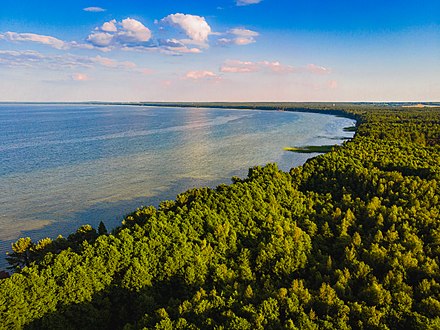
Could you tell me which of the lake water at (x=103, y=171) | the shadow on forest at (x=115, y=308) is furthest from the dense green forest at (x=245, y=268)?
the lake water at (x=103, y=171)

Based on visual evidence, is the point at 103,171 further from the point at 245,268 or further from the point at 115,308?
the point at 245,268

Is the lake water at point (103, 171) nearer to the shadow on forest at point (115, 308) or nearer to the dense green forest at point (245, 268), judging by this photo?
the dense green forest at point (245, 268)

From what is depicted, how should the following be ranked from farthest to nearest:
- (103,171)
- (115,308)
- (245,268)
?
(103,171) → (245,268) → (115,308)

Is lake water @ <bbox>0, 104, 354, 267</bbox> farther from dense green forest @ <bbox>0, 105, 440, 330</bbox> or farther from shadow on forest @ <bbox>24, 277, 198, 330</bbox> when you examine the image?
→ shadow on forest @ <bbox>24, 277, 198, 330</bbox>

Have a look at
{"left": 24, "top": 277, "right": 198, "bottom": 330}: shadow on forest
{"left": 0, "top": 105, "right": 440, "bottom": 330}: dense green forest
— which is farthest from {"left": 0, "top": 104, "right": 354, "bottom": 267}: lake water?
{"left": 24, "top": 277, "right": 198, "bottom": 330}: shadow on forest

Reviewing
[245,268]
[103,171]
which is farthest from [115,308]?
[103,171]

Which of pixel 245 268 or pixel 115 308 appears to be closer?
pixel 115 308

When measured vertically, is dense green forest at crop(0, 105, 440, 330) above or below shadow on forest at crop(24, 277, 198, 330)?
above

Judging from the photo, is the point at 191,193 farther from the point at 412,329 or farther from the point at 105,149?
the point at 105,149

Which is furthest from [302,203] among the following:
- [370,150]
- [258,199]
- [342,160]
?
[370,150]
